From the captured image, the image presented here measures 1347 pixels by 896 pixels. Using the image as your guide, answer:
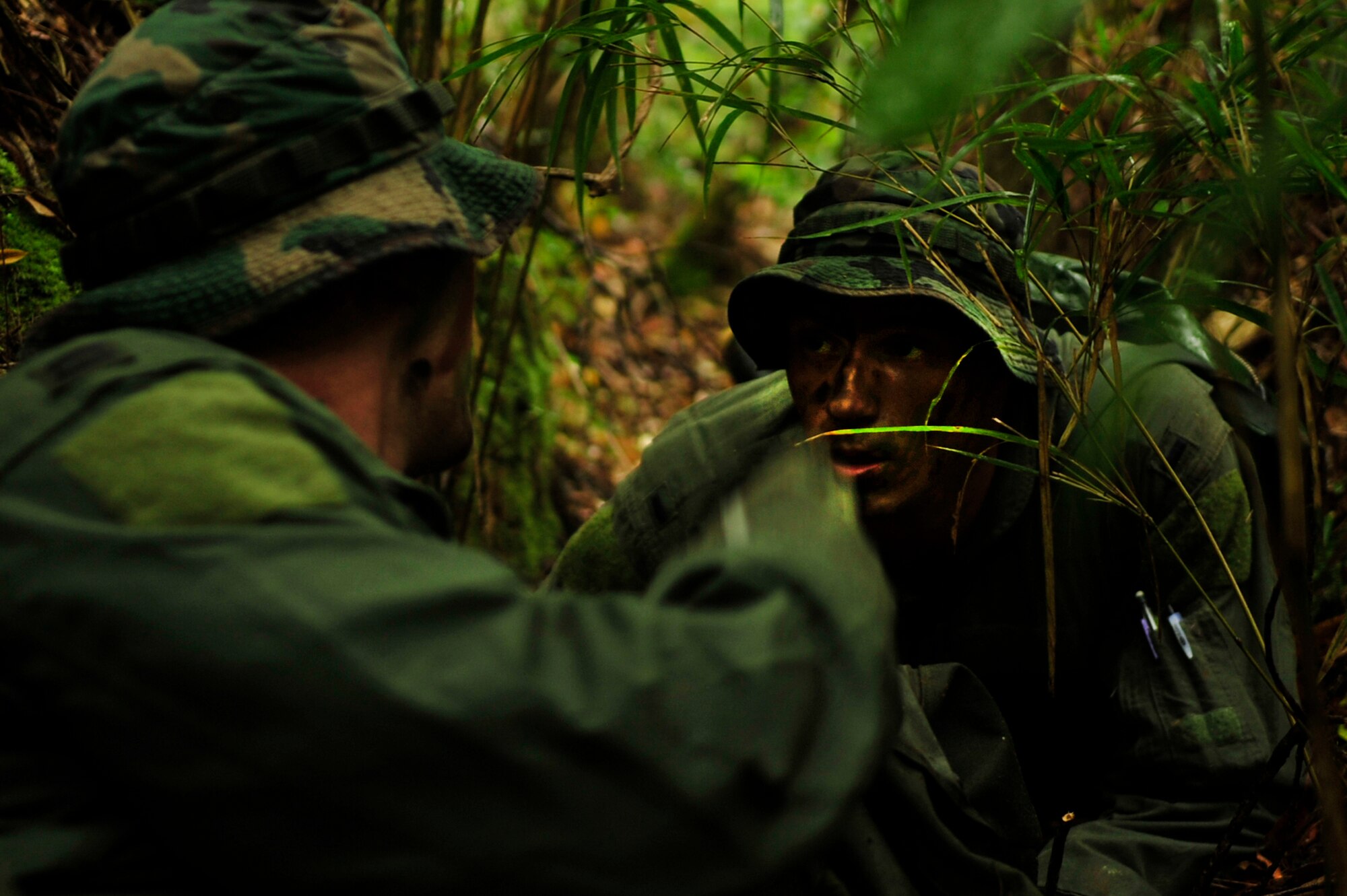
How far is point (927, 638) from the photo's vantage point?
8.16 ft

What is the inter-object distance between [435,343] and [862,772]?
2.55 feet

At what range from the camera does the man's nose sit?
2229 mm

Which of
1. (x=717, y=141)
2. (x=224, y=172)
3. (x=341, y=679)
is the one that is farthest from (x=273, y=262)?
(x=717, y=141)

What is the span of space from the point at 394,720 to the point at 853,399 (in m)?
1.44

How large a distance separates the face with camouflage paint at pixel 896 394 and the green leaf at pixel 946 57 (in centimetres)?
121

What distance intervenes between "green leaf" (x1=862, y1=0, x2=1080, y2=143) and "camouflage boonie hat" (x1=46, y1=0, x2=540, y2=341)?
0.59 m

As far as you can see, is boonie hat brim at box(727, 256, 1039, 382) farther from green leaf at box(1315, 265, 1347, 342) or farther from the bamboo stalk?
the bamboo stalk

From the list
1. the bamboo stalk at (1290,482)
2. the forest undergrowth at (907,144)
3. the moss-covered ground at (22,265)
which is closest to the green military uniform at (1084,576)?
the forest undergrowth at (907,144)

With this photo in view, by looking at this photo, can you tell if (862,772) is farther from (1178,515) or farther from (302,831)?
(1178,515)

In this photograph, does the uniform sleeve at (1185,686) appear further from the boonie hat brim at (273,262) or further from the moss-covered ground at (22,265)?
the moss-covered ground at (22,265)

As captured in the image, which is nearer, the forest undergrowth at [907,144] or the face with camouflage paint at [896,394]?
the forest undergrowth at [907,144]

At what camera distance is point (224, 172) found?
4.20ft

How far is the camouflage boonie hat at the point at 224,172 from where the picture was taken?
1273 mm

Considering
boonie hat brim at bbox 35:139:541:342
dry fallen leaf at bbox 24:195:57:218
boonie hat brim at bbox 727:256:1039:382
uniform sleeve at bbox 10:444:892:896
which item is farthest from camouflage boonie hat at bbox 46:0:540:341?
dry fallen leaf at bbox 24:195:57:218
